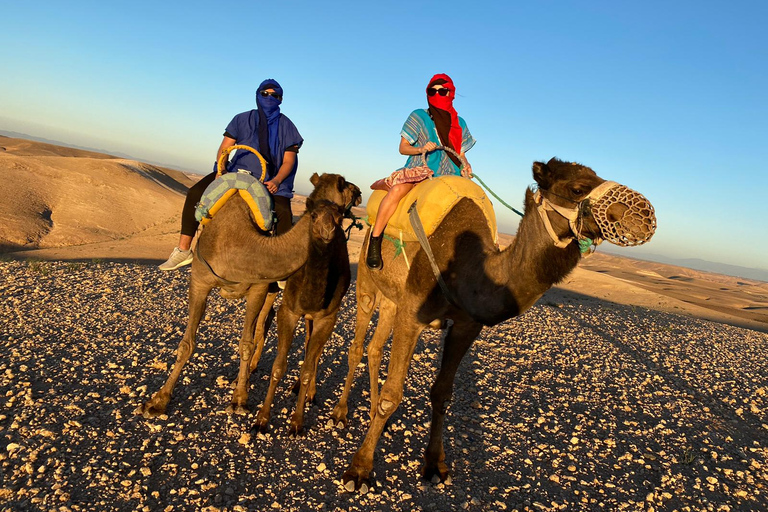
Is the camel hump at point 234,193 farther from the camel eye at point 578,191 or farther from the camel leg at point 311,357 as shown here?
the camel eye at point 578,191

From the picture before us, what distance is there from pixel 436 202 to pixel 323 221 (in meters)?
1.12

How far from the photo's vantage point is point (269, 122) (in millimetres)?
5941

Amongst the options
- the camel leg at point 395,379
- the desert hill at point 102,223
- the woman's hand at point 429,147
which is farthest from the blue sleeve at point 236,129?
the desert hill at point 102,223

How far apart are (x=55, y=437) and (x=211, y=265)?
2.15 m

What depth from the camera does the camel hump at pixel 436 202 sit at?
4.54 metres

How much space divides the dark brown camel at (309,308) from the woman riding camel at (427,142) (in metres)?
0.49

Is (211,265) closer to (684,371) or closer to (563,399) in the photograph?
(563,399)

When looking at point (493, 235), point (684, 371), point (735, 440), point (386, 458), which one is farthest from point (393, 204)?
point (684, 371)

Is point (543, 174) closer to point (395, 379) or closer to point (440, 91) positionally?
point (440, 91)

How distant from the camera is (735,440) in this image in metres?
6.48

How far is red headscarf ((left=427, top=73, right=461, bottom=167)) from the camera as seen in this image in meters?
5.00

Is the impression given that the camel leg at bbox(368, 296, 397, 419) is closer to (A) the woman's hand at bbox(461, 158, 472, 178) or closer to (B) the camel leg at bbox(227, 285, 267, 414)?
(B) the camel leg at bbox(227, 285, 267, 414)

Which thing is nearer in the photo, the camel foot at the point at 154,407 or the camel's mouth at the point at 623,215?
the camel's mouth at the point at 623,215

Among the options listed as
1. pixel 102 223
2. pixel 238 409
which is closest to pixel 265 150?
pixel 238 409
